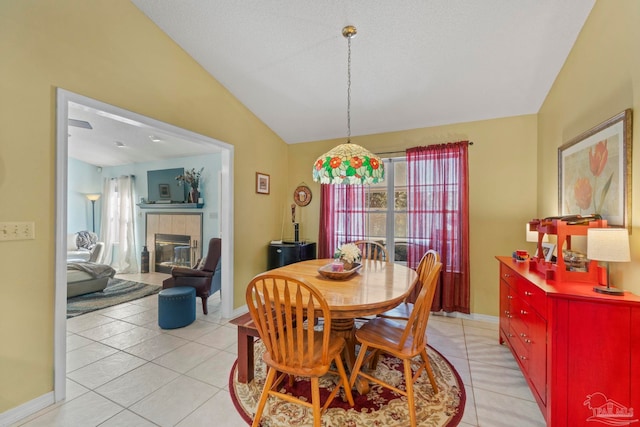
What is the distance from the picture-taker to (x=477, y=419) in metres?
1.71

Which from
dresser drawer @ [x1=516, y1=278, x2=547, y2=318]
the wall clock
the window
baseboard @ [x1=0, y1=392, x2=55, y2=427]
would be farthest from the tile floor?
the wall clock

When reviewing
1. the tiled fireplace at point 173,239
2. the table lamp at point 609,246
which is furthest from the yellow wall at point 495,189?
the tiled fireplace at point 173,239

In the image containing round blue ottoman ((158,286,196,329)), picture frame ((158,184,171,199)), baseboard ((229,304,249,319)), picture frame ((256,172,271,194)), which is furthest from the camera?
picture frame ((158,184,171,199))

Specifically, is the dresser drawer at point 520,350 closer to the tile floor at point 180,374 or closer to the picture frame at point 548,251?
the tile floor at point 180,374

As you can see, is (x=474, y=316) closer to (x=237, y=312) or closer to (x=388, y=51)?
(x=237, y=312)

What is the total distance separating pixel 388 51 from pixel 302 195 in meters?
2.39

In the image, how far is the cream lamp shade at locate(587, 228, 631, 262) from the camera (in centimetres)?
140

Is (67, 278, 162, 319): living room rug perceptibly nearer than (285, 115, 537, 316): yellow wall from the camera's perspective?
No

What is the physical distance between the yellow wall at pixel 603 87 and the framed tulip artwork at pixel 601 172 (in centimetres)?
5

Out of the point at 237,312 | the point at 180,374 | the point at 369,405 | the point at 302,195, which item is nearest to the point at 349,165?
the point at 369,405

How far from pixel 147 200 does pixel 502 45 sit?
6.46m

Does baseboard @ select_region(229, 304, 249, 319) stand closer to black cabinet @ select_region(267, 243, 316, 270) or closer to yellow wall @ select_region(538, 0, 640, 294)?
black cabinet @ select_region(267, 243, 316, 270)

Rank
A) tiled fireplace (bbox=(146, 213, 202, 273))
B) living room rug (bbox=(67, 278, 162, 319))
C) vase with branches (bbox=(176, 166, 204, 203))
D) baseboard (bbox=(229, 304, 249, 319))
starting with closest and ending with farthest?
baseboard (bbox=(229, 304, 249, 319)) → living room rug (bbox=(67, 278, 162, 319)) → vase with branches (bbox=(176, 166, 204, 203)) → tiled fireplace (bbox=(146, 213, 202, 273))

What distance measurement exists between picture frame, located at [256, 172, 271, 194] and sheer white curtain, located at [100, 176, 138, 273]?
12.7 ft
